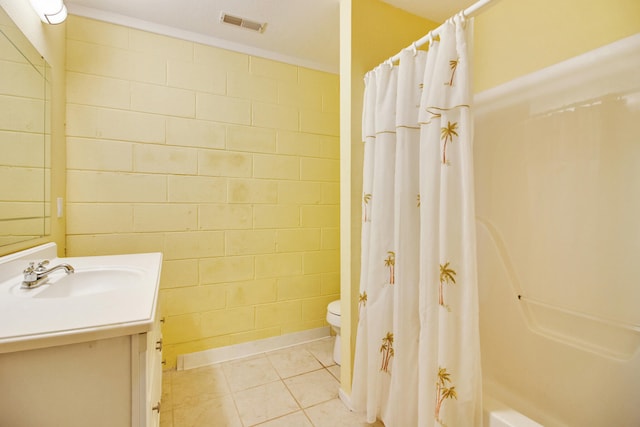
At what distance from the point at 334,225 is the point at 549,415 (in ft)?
5.64

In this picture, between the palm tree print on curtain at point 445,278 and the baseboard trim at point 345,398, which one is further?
the baseboard trim at point 345,398

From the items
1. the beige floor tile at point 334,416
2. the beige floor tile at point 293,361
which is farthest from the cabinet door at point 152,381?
the beige floor tile at point 293,361

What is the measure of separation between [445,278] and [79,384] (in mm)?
1079

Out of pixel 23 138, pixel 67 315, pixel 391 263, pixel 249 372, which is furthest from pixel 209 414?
pixel 23 138

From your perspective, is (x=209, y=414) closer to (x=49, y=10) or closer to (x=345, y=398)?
(x=345, y=398)

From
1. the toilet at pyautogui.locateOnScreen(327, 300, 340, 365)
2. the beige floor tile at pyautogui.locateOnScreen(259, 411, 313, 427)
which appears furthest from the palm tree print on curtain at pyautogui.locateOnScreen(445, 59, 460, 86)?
the beige floor tile at pyautogui.locateOnScreen(259, 411, 313, 427)

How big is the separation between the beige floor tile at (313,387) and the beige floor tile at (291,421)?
0.08 meters

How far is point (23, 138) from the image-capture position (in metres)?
1.18

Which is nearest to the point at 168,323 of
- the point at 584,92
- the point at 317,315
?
the point at 317,315

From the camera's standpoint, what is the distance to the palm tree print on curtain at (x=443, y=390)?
0.95 meters

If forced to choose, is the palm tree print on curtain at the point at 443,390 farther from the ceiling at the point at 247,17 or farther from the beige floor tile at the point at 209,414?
the ceiling at the point at 247,17

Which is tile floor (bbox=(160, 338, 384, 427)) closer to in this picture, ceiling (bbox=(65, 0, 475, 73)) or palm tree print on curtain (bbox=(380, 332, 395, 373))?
palm tree print on curtain (bbox=(380, 332, 395, 373))

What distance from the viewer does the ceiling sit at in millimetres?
1661

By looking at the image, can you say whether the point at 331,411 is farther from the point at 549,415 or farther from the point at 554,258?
the point at 554,258
